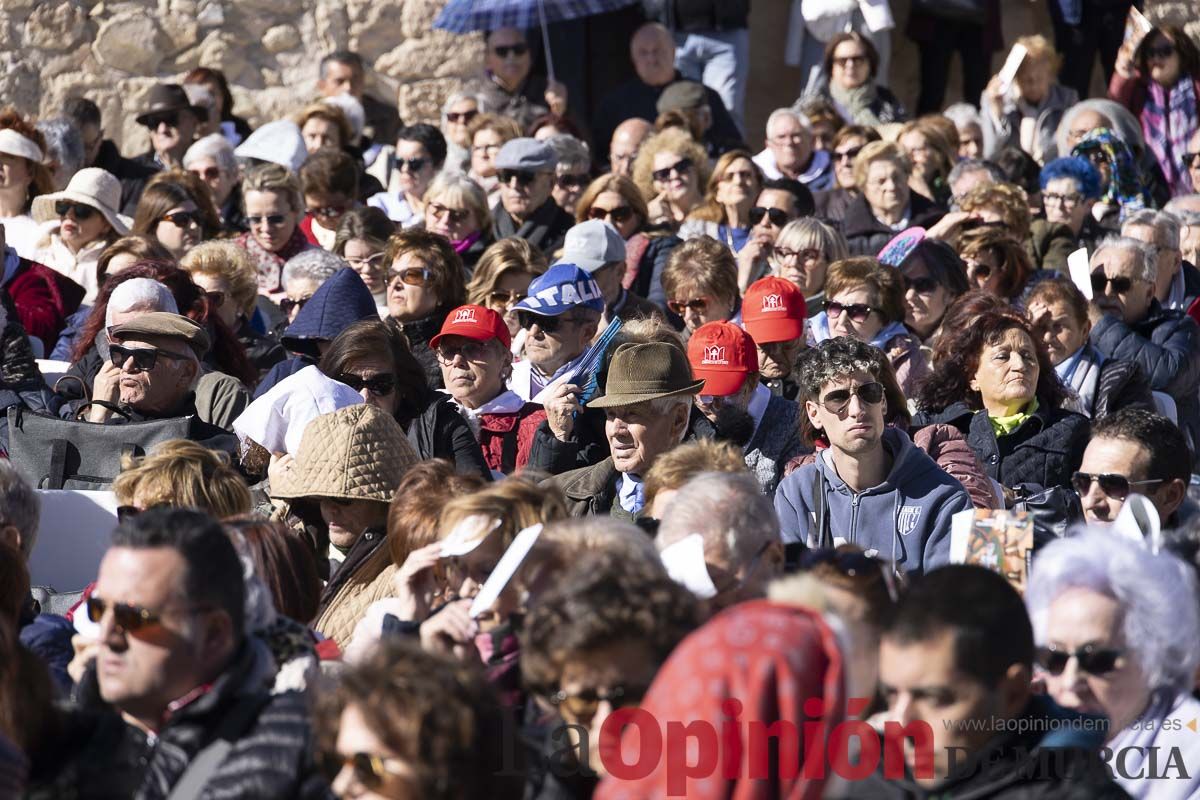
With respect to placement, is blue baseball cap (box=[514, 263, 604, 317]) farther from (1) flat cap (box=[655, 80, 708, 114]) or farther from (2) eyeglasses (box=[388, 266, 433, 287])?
(1) flat cap (box=[655, 80, 708, 114])

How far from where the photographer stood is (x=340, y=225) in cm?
893

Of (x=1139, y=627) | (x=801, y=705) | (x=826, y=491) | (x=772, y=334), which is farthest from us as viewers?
(x=772, y=334)

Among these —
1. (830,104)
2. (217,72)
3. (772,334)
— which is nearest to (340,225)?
(772,334)

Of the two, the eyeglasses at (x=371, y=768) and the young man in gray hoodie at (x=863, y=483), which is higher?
the eyeglasses at (x=371, y=768)

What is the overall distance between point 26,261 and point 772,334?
11.7 ft

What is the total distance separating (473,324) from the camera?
6.89m

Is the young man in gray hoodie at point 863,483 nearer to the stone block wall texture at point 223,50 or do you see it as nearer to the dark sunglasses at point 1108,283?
the dark sunglasses at point 1108,283

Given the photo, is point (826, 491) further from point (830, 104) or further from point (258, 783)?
point (830, 104)

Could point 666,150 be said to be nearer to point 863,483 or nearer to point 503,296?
point 503,296

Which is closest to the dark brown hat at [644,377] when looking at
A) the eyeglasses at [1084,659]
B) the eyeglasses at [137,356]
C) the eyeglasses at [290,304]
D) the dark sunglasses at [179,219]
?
the eyeglasses at [137,356]

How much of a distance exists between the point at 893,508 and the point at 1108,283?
2.74 meters

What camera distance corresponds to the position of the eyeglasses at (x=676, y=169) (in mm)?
10086

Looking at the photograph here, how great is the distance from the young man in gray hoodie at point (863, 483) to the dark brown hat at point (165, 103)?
6.32m

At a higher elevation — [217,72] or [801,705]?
[801,705]
